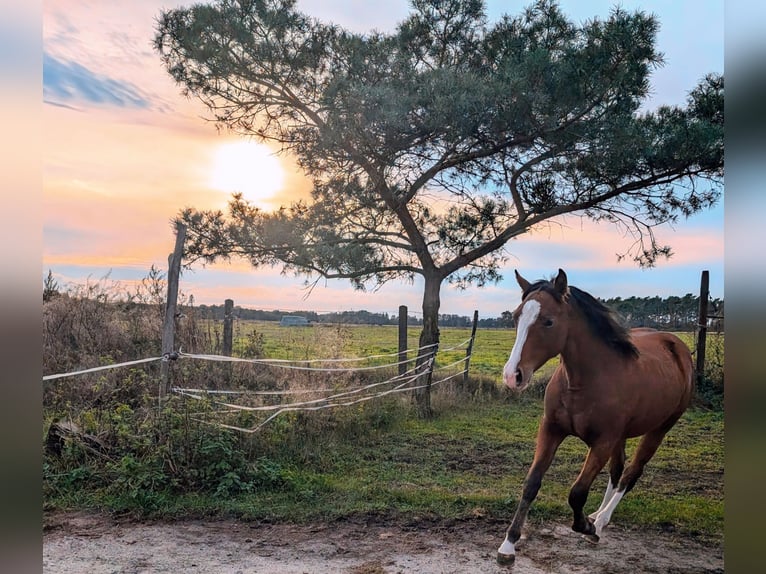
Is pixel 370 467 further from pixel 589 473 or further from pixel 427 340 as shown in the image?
pixel 589 473

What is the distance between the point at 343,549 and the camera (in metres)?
2.76

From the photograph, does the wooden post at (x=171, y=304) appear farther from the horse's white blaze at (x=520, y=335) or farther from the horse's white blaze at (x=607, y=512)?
the horse's white blaze at (x=607, y=512)

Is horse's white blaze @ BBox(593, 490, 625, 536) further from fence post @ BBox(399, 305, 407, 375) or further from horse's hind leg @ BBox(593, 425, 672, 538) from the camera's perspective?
fence post @ BBox(399, 305, 407, 375)

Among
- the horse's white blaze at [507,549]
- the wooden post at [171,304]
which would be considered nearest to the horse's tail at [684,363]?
the horse's white blaze at [507,549]

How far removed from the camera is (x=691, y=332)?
11.3 feet

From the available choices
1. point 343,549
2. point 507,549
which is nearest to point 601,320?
point 507,549

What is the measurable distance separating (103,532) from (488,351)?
2563mm

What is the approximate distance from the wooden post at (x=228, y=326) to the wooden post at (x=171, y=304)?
2.62 feet

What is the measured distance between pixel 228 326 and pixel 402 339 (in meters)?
1.59

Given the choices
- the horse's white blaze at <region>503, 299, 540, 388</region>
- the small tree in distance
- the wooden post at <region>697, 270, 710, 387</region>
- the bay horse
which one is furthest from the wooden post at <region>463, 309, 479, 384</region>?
the wooden post at <region>697, 270, 710, 387</region>

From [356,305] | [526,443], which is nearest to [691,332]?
[526,443]
